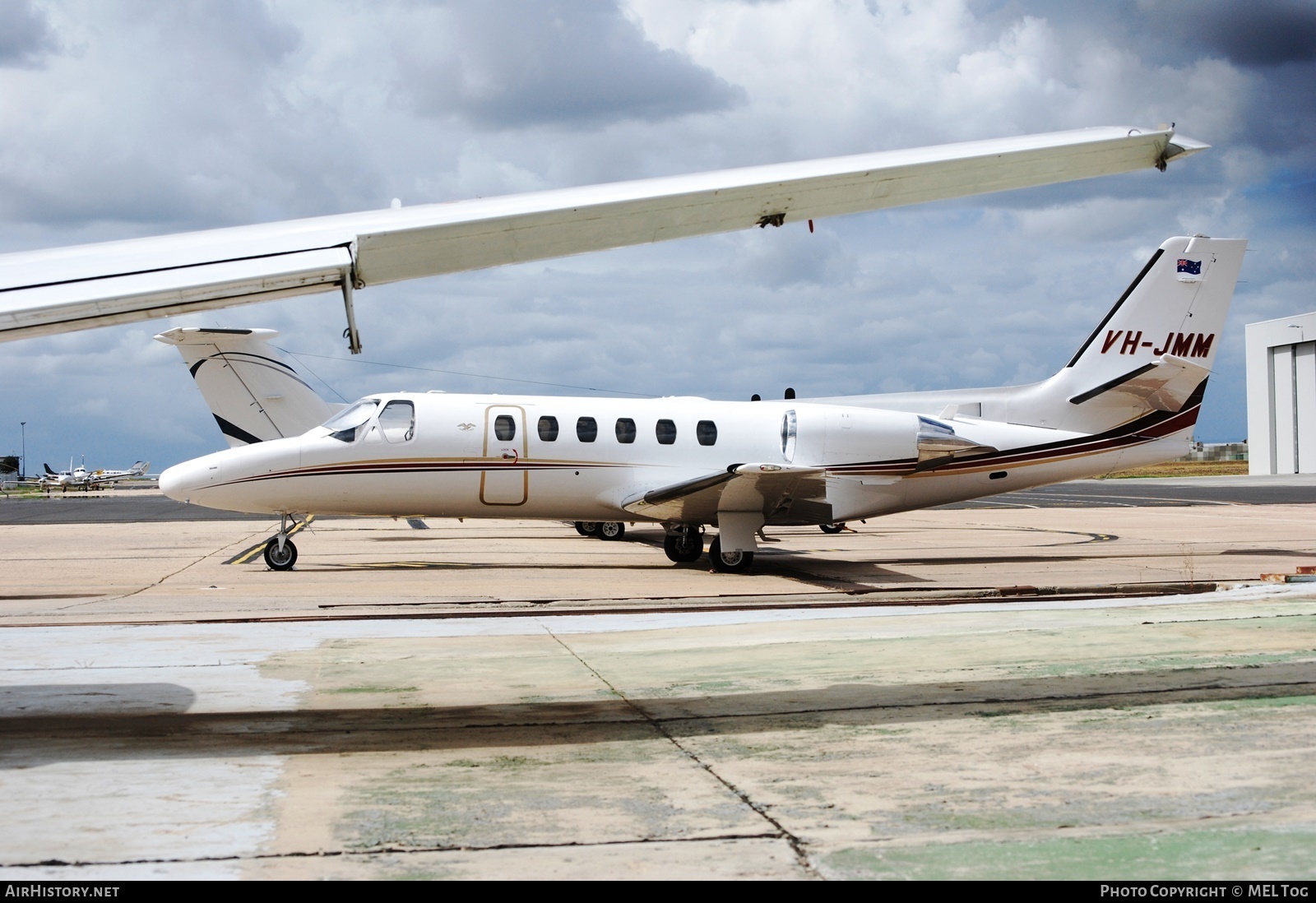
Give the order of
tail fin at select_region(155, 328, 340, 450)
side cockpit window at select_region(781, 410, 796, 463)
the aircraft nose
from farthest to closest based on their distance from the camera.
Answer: tail fin at select_region(155, 328, 340, 450)
side cockpit window at select_region(781, 410, 796, 463)
the aircraft nose

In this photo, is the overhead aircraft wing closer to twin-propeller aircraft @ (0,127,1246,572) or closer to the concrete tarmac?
the concrete tarmac

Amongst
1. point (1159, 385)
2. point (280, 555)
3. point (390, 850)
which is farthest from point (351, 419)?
point (390, 850)

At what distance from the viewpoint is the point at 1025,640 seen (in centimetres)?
891

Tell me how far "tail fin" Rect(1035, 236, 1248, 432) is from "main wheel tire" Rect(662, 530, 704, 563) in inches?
261

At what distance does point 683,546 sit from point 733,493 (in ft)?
9.99

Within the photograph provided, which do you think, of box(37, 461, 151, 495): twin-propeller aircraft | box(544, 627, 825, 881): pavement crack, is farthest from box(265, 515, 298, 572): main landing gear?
box(37, 461, 151, 495): twin-propeller aircraft

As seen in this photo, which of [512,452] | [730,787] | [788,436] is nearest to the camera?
[730,787]

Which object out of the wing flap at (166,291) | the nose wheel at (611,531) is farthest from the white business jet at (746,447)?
the wing flap at (166,291)

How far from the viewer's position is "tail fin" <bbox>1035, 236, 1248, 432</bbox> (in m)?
19.7

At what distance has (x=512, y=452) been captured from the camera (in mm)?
18219

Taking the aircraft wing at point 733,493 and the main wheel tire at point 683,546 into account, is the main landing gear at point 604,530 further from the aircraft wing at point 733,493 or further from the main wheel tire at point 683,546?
the aircraft wing at point 733,493

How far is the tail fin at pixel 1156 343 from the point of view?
19.7m

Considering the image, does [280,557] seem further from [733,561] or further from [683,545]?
[733,561]

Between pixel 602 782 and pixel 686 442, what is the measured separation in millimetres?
14255
